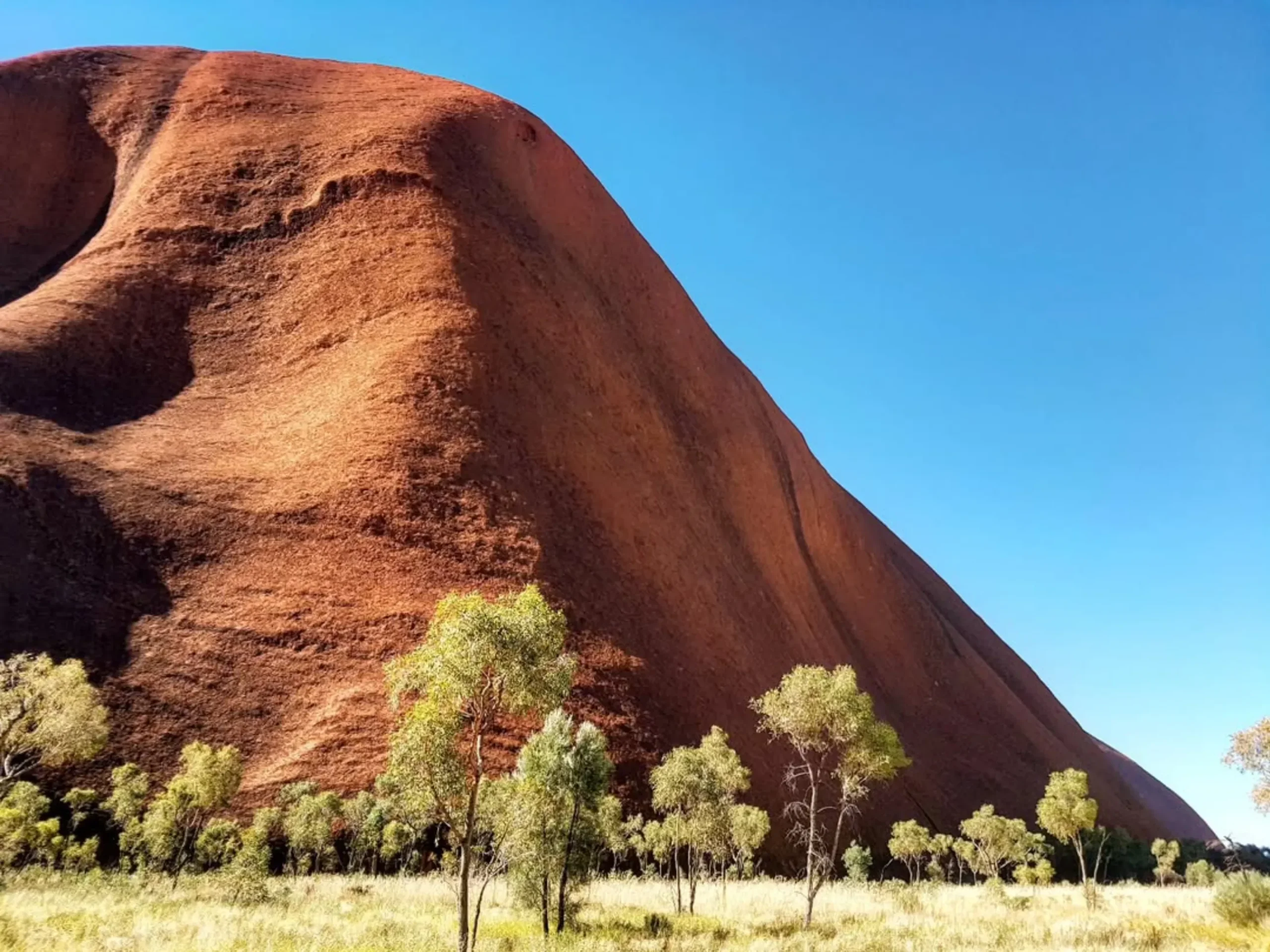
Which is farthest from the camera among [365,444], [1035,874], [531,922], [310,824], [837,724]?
[1035,874]

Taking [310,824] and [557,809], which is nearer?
[557,809]

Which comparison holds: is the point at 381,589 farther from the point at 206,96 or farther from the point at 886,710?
the point at 206,96

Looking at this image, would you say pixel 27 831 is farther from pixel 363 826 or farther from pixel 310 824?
pixel 363 826

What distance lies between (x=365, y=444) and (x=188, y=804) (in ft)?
53.1

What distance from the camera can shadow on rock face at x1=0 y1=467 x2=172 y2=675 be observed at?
2780cm

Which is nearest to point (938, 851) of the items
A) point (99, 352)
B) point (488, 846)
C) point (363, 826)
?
point (488, 846)

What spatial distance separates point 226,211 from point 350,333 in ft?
42.9

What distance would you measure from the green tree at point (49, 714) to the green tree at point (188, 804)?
2.29m

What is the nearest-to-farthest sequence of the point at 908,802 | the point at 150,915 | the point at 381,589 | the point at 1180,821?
Result: the point at 150,915, the point at 381,589, the point at 908,802, the point at 1180,821

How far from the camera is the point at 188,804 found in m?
22.1

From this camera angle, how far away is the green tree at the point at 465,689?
1146 cm

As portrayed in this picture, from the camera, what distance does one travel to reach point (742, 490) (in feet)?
172

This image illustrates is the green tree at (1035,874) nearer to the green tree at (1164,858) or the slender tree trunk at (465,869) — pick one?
the green tree at (1164,858)

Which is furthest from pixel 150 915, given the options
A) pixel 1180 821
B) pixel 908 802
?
pixel 1180 821
